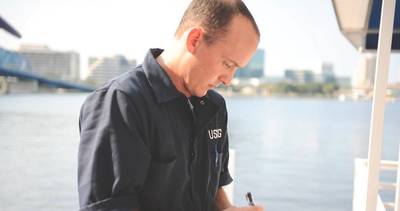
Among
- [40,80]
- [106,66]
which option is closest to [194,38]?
[40,80]

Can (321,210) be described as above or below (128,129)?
below

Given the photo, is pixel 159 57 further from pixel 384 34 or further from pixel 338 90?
pixel 338 90

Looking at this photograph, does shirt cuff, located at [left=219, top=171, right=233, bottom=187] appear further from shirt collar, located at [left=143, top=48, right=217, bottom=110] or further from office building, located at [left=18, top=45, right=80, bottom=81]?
office building, located at [left=18, top=45, right=80, bottom=81]

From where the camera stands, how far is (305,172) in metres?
6.91

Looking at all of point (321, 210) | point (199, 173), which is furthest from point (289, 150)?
point (199, 173)

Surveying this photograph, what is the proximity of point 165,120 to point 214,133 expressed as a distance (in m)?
0.15

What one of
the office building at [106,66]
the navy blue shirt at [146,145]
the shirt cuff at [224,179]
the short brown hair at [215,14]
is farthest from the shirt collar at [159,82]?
the office building at [106,66]

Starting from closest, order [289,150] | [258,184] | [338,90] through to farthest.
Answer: [258,184]
[289,150]
[338,90]

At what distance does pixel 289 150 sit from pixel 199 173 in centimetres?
911

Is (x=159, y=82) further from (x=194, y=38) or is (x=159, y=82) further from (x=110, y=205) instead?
(x=110, y=205)

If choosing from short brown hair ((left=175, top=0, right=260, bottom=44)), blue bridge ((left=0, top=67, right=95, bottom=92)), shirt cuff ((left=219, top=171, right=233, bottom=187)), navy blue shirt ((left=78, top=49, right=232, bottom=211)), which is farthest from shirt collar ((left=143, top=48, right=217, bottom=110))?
blue bridge ((left=0, top=67, right=95, bottom=92))

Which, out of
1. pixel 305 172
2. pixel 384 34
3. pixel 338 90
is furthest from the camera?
pixel 338 90

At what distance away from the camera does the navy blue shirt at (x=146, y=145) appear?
707mm

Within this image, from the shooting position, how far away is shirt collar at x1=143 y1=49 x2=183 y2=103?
2.54 ft
